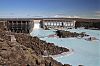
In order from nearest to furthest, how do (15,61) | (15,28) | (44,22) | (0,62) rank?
(0,62), (15,61), (15,28), (44,22)

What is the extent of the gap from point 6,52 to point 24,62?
26cm

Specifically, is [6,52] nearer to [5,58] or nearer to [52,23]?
[5,58]

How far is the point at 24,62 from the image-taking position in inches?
95.5

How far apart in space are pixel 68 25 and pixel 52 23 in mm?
1113

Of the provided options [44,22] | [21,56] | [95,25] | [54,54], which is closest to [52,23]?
[44,22]

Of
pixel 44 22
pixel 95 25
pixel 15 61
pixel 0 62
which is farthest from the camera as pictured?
pixel 44 22

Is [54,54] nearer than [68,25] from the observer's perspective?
Yes

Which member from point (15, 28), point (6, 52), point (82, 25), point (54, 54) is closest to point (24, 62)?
point (6, 52)

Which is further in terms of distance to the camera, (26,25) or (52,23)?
(52,23)

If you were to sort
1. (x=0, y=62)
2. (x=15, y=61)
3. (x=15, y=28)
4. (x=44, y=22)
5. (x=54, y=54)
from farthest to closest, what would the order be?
(x=44, y=22) → (x=15, y=28) → (x=54, y=54) → (x=15, y=61) → (x=0, y=62)

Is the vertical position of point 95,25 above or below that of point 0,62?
below

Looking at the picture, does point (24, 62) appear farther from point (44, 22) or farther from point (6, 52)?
point (44, 22)

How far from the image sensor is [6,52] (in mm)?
2562

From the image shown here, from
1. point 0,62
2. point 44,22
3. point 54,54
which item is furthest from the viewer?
point 44,22
